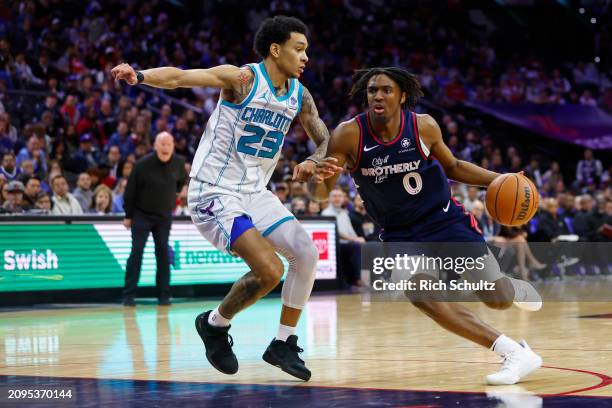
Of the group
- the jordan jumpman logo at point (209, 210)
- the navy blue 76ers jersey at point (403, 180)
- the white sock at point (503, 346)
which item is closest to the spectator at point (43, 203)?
the jordan jumpman logo at point (209, 210)

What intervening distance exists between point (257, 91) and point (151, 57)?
47.4ft

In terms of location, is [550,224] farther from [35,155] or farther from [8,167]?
[8,167]

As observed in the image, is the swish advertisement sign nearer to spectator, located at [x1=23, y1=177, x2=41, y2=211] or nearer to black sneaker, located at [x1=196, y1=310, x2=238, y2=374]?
spectator, located at [x1=23, y1=177, x2=41, y2=211]

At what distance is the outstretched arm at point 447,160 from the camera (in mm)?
6242

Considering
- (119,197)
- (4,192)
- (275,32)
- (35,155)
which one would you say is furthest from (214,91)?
(275,32)

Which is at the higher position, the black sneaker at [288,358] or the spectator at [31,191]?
the spectator at [31,191]

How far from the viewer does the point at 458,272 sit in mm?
6730

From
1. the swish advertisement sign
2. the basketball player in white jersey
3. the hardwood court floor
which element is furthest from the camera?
the swish advertisement sign

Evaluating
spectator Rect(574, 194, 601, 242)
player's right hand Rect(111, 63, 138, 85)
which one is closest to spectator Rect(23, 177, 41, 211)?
player's right hand Rect(111, 63, 138, 85)

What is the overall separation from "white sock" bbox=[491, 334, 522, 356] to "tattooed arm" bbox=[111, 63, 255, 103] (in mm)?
2049

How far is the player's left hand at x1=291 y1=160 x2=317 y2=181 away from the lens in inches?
232

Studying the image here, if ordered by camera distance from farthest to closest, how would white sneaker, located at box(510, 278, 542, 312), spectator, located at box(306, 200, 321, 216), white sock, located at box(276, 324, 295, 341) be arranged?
spectator, located at box(306, 200, 321, 216)
white sneaker, located at box(510, 278, 542, 312)
white sock, located at box(276, 324, 295, 341)

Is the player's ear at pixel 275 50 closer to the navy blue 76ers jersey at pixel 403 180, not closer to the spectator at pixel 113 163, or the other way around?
the navy blue 76ers jersey at pixel 403 180

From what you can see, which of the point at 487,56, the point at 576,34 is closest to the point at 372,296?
the point at 487,56
